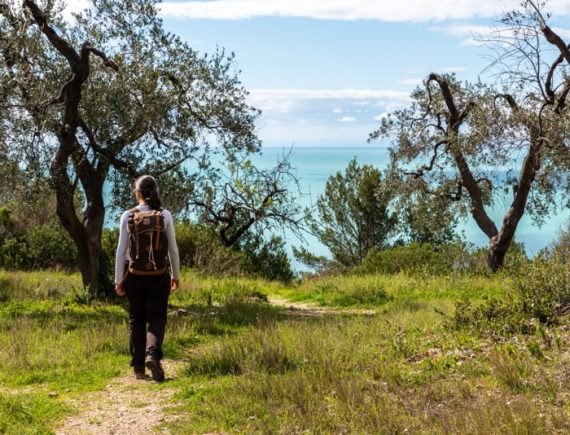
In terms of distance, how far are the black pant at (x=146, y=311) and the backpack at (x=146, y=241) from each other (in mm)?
142

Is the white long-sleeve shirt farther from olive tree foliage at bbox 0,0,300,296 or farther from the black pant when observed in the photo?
olive tree foliage at bbox 0,0,300,296

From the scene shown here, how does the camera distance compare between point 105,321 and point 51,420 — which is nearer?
point 51,420

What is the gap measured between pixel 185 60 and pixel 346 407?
10.6 metres

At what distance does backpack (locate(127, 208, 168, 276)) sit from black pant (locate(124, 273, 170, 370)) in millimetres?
142

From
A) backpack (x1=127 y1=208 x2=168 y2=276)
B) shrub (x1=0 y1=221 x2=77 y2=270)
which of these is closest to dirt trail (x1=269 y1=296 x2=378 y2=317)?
backpack (x1=127 y1=208 x2=168 y2=276)

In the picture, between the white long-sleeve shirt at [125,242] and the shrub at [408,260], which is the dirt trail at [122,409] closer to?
the white long-sleeve shirt at [125,242]

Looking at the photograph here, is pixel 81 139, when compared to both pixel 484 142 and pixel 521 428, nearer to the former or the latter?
pixel 484 142

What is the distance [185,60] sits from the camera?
49.7ft

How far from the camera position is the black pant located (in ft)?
26.3

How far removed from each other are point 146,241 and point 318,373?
2.40 metres

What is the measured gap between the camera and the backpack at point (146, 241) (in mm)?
7879

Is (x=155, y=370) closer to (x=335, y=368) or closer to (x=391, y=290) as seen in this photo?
(x=335, y=368)

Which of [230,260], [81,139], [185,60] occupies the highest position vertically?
[185,60]

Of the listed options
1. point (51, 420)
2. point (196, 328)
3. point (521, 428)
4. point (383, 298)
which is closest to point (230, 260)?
point (383, 298)
